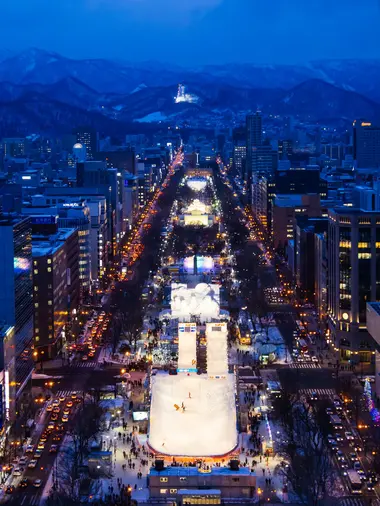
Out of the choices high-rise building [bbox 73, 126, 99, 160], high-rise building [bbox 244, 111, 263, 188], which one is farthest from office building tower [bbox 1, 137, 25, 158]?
high-rise building [bbox 244, 111, 263, 188]

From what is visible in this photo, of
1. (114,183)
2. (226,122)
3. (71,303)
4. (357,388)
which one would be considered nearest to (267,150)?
(114,183)

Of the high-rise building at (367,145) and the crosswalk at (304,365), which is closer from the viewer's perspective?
the crosswalk at (304,365)

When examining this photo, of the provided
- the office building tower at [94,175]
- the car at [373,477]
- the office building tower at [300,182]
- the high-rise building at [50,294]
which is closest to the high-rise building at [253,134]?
the office building tower at [300,182]

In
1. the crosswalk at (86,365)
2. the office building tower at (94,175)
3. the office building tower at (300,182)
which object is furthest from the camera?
the office building tower at (300,182)

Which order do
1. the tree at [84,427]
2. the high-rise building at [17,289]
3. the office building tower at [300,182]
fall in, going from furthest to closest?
the office building tower at [300,182] → the high-rise building at [17,289] → the tree at [84,427]

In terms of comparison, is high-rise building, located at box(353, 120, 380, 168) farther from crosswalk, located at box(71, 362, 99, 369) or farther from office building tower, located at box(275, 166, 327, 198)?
crosswalk, located at box(71, 362, 99, 369)

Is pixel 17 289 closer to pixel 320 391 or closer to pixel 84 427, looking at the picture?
pixel 84 427

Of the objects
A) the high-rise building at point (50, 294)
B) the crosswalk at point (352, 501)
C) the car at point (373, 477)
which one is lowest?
the crosswalk at point (352, 501)

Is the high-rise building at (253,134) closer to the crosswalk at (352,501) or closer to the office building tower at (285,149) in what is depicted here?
the office building tower at (285,149)

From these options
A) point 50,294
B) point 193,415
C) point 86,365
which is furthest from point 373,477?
point 50,294
